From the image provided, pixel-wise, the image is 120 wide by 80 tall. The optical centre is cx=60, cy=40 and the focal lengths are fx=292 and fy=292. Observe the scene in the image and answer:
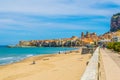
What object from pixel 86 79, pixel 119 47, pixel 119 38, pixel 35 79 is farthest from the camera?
pixel 119 38

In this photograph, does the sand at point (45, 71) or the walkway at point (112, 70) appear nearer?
the walkway at point (112, 70)

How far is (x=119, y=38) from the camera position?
159500mm

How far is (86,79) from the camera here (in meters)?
9.98

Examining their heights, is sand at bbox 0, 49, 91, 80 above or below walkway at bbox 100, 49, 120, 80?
below

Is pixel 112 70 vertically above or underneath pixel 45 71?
above

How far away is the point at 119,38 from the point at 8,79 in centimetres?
14426

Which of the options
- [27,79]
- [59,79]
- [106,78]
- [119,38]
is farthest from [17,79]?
[119,38]

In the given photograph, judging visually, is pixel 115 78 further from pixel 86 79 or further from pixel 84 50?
pixel 84 50

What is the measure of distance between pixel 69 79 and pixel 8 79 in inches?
192

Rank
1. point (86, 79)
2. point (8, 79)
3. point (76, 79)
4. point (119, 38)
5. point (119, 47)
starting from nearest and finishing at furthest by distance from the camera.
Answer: point (86, 79), point (76, 79), point (8, 79), point (119, 47), point (119, 38)

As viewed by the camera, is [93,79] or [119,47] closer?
[93,79]

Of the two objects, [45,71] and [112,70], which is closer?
[112,70]

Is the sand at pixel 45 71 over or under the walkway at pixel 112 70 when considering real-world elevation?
under

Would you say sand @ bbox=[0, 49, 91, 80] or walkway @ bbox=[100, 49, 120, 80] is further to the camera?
sand @ bbox=[0, 49, 91, 80]
